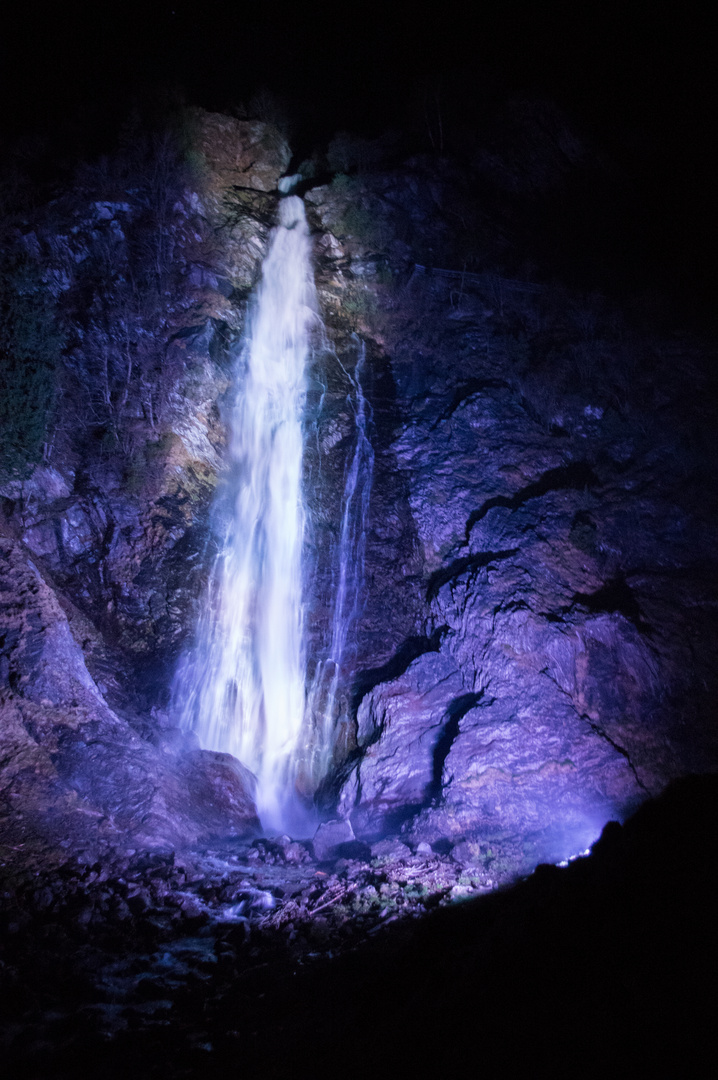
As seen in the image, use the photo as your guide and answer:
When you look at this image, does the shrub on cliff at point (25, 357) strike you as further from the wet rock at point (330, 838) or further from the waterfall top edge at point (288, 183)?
the wet rock at point (330, 838)

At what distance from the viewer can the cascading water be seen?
11703 mm

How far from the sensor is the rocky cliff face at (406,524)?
9156 mm

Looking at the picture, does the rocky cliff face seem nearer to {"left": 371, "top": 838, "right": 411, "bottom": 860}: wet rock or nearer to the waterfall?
the waterfall

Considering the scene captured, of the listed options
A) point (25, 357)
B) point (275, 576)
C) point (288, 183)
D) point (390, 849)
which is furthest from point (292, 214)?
point (390, 849)

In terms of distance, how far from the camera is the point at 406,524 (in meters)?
12.5

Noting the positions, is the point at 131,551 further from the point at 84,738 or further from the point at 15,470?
the point at 84,738

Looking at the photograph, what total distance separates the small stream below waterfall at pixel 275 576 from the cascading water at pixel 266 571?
30 mm

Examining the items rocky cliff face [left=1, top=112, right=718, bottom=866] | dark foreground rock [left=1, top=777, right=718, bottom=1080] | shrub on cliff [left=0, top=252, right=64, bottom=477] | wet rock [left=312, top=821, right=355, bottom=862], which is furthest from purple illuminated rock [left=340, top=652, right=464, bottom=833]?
shrub on cliff [left=0, top=252, right=64, bottom=477]

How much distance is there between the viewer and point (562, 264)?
50.6 feet

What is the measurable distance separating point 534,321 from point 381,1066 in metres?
16.3

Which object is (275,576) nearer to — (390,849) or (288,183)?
(390,849)

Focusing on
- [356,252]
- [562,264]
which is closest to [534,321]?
[562,264]

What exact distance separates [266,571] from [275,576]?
0.31 m

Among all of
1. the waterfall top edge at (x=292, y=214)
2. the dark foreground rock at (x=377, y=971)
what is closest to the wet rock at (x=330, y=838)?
the dark foreground rock at (x=377, y=971)
